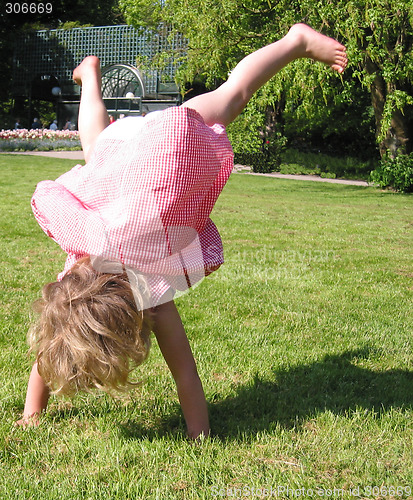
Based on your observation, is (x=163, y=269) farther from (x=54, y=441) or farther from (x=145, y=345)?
(x=54, y=441)

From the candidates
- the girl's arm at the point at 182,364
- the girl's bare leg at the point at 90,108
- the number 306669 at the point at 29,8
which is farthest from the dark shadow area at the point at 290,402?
the number 306669 at the point at 29,8

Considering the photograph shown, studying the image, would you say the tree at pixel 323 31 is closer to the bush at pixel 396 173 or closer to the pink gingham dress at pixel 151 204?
the bush at pixel 396 173

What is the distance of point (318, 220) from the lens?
9906mm

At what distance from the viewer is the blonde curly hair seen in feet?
6.32

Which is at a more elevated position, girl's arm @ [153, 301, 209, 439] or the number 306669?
the number 306669

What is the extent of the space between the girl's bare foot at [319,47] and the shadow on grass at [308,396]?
1789mm

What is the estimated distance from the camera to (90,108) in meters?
2.93


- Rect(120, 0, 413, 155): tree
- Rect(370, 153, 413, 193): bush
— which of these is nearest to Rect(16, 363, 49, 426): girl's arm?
Rect(120, 0, 413, 155): tree

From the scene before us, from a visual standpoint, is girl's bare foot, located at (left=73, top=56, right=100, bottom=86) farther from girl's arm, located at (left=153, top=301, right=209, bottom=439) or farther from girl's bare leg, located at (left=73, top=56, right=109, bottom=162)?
girl's arm, located at (left=153, top=301, right=209, bottom=439)

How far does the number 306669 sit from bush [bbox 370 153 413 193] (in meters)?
28.4

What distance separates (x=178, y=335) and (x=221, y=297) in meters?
2.47

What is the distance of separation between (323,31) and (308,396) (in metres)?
12.6

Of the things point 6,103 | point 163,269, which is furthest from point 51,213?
point 6,103

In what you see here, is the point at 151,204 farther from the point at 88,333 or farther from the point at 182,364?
the point at 182,364
